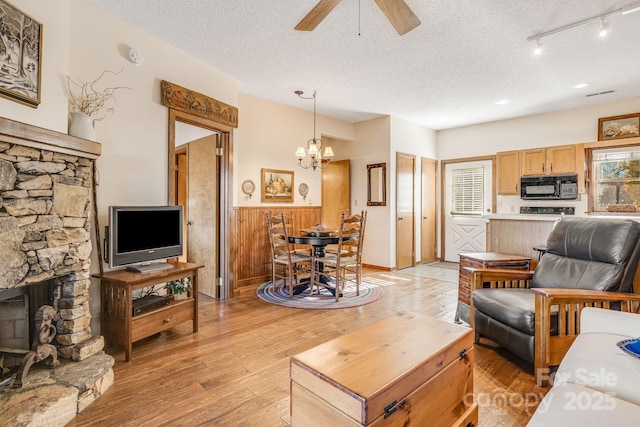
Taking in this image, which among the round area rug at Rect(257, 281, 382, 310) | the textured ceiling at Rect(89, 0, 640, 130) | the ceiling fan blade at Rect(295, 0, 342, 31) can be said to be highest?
the textured ceiling at Rect(89, 0, 640, 130)

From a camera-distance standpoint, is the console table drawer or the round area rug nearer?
the console table drawer

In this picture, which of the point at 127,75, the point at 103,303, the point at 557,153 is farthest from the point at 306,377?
the point at 557,153

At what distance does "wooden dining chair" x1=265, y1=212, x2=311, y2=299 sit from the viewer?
4027mm

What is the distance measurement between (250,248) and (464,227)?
4.54m

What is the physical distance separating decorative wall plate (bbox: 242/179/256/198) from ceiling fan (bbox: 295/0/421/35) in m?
2.52

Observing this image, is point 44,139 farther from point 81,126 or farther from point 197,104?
point 197,104

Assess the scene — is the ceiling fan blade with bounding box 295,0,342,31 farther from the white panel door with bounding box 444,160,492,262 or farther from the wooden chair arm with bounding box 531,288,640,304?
the white panel door with bounding box 444,160,492,262

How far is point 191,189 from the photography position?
172 inches

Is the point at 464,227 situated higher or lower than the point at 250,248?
higher

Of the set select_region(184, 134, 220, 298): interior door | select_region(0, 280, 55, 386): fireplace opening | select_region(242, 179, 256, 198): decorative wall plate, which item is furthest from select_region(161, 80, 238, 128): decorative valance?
select_region(0, 280, 55, 386): fireplace opening

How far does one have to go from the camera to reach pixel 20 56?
1801 millimetres

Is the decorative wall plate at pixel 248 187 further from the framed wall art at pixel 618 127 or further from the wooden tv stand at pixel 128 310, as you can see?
the framed wall art at pixel 618 127

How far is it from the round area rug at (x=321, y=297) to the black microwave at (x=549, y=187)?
3300mm

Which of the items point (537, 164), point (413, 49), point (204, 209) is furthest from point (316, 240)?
point (537, 164)
